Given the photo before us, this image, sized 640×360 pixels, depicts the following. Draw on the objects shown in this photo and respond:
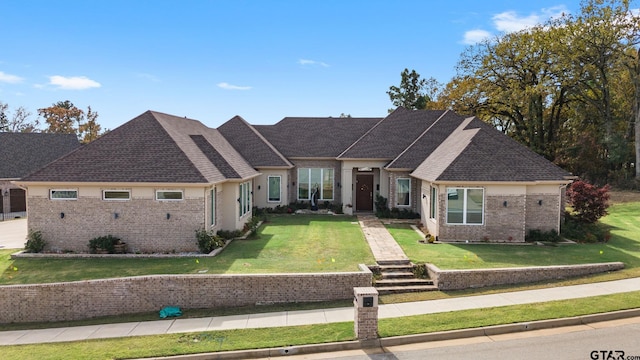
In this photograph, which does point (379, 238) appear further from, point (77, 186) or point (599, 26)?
point (599, 26)

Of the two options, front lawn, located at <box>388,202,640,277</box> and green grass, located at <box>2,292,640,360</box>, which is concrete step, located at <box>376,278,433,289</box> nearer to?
front lawn, located at <box>388,202,640,277</box>

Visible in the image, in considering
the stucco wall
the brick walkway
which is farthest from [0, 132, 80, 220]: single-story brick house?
the brick walkway

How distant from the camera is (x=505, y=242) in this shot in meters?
17.8

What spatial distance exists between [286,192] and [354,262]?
13121mm

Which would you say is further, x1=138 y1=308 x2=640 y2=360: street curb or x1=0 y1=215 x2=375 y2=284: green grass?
x1=0 y1=215 x2=375 y2=284: green grass

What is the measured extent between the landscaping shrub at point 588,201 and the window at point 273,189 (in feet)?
54.3

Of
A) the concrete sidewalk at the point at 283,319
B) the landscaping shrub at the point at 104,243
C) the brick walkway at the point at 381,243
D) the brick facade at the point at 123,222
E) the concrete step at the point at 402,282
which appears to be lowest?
the concrete sidewalk at the point at 283,319

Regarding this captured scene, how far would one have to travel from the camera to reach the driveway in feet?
61.1

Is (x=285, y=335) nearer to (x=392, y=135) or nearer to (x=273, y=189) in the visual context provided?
(x=273, y=189)

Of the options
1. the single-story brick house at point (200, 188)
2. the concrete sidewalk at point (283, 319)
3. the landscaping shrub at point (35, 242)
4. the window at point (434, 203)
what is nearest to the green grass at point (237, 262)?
the landscaping shrub at point (35, 242)

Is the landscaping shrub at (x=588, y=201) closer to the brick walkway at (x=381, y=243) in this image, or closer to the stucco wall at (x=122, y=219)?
the brick walkway at (x=381, y=243)

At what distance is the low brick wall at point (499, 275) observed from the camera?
13.0 meters

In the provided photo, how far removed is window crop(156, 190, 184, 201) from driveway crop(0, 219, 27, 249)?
24.4ft

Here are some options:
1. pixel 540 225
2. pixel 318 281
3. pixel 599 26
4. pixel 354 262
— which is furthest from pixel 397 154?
pixel 599 26
